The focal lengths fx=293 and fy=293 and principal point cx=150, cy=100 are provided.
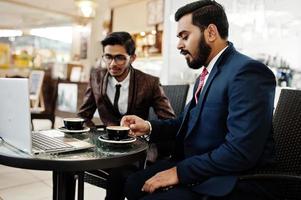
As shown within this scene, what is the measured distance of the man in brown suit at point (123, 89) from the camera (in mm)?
1870

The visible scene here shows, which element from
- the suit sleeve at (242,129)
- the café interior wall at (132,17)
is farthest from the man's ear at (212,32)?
the café interior wall at (132,17)

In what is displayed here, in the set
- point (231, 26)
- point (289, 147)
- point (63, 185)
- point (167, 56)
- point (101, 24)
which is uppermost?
point (101, 24)

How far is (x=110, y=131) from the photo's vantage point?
121 centimetres

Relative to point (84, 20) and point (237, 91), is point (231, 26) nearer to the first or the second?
point (237, 91)

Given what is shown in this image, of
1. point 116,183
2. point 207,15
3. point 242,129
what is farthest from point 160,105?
point 242,129

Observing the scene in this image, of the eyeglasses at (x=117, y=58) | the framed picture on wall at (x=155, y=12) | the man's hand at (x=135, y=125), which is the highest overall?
the framed picture on wall at (x=155, y=12)

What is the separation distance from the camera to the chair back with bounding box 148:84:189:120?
2.07 metres

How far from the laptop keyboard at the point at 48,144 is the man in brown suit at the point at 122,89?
0.68 meters

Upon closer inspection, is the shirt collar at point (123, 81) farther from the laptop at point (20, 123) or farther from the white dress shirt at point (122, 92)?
the laptop at point (20, 123)

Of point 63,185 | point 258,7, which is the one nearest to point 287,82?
point 258,7

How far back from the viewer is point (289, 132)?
53.5 inches

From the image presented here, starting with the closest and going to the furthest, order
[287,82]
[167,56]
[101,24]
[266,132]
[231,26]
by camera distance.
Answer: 1. [266,132]
2. [287,82]
3. [231,26]
4. [167,56]
5. [101,24]

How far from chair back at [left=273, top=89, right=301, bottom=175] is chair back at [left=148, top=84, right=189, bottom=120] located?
2.44 feet

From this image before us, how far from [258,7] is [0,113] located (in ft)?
7.94
